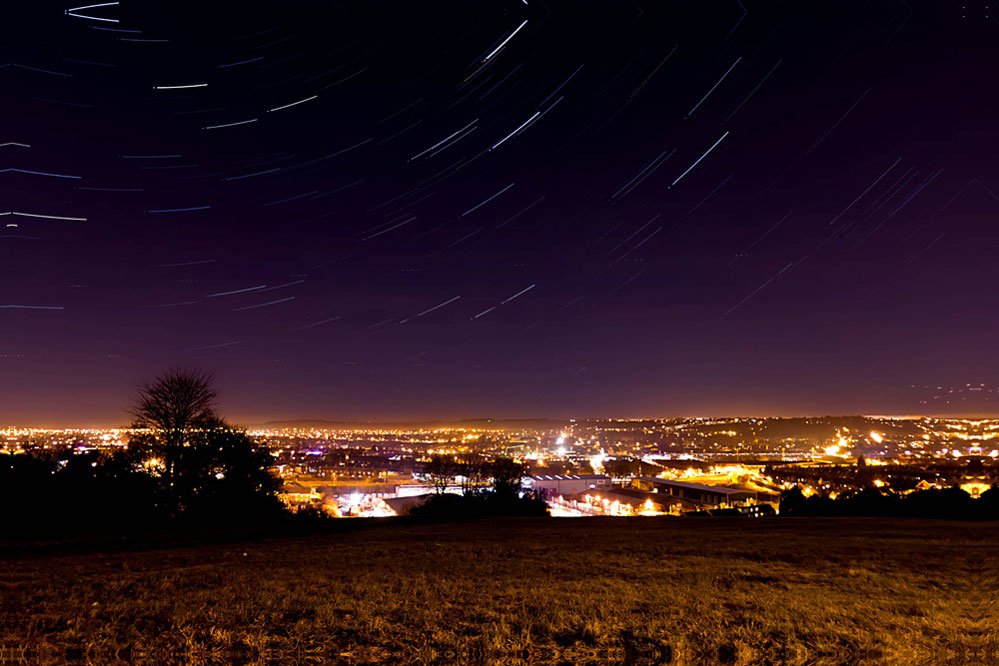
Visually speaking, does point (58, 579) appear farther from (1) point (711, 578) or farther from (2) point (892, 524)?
(2) point (892, 524)

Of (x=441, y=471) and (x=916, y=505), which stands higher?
(x=441, y=471)

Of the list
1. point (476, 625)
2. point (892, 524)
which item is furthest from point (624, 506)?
point (476, 625)

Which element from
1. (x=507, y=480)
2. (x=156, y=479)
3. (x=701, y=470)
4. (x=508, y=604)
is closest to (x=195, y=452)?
(x=156, y=479)

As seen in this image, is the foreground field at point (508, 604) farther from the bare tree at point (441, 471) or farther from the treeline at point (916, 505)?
the bare tree at point (441, 471)

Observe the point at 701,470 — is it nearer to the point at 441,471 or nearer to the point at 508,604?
the point at 441,471

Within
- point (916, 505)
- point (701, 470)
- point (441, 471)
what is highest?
point (441, 471)

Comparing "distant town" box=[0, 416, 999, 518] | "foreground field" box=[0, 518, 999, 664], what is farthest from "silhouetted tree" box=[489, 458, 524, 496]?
"foreground field" box=[0, 518, 999, 664]

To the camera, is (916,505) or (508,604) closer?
(508,604)

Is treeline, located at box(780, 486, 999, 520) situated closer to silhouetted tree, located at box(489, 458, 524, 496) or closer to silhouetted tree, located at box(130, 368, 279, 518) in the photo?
silhouetted tree, located at box(489, 458, 524, 496)
